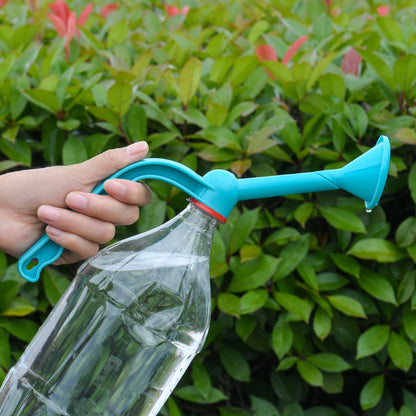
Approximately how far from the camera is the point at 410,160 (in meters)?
1.91

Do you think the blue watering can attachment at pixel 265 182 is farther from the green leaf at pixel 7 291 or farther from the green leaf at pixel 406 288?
the green leaf at pixel 406 288

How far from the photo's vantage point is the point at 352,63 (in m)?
2.06

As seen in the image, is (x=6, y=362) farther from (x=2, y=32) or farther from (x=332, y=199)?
(x=2, y=32)

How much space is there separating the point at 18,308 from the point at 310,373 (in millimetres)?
913

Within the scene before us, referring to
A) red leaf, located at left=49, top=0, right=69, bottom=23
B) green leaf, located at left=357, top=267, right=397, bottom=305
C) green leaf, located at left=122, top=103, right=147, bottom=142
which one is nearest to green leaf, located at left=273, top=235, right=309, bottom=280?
green leaf, located at left=357, top=267, right=397, bottom=305

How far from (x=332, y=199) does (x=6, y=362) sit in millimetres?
1097

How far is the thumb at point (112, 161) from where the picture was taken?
1196 mm

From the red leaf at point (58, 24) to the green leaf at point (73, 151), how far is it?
2.13ft

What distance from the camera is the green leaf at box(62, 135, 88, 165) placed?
1778 millimetres

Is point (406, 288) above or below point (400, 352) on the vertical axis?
above

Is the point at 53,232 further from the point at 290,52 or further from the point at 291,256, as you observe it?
the point at 290,52

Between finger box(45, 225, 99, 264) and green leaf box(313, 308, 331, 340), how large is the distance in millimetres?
785


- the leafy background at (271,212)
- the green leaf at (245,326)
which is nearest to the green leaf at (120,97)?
the leafy background at (271,212)

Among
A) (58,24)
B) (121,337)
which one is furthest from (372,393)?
(58,24)
